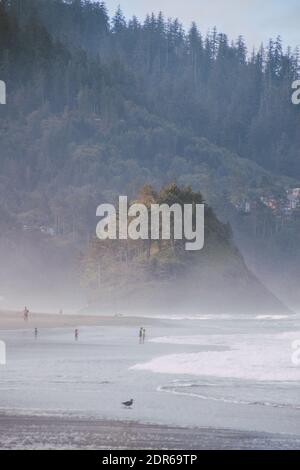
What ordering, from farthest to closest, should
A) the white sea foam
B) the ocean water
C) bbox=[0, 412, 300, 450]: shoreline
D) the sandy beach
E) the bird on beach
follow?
the white sea foam
the bird on beach
the ocean water
the sandy beach
bbox=[0, 412, 300, 450]: shoreline

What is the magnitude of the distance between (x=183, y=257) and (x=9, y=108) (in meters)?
99.5

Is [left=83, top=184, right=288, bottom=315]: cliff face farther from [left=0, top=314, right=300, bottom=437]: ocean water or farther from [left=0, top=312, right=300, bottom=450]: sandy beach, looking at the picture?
[left=0, top=312, right=300, bottom=450]: sandy beach

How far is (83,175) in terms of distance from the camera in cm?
16775

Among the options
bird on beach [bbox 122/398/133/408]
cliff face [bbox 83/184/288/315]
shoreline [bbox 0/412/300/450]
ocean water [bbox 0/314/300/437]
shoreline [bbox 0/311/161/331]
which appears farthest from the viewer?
cliff face [bbox 83/184/288/315]

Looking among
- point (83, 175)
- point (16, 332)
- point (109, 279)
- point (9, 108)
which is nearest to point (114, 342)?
point (16, 332)

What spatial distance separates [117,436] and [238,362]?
16375 millimetres

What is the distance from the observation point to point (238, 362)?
37062 mm

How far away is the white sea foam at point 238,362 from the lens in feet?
109

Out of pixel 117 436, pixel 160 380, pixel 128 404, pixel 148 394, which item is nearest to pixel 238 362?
pixel 160 380

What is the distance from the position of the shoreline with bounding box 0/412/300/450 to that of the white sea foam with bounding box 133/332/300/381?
33.3 feet

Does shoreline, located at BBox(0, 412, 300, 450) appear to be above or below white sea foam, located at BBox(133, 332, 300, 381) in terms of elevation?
above

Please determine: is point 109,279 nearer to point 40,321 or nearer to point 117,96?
point 40,321

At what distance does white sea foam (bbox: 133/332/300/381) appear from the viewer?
33312mm

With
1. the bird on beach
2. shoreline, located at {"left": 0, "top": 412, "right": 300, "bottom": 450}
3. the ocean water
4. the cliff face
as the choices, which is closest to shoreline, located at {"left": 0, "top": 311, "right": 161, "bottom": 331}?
the ocean water
